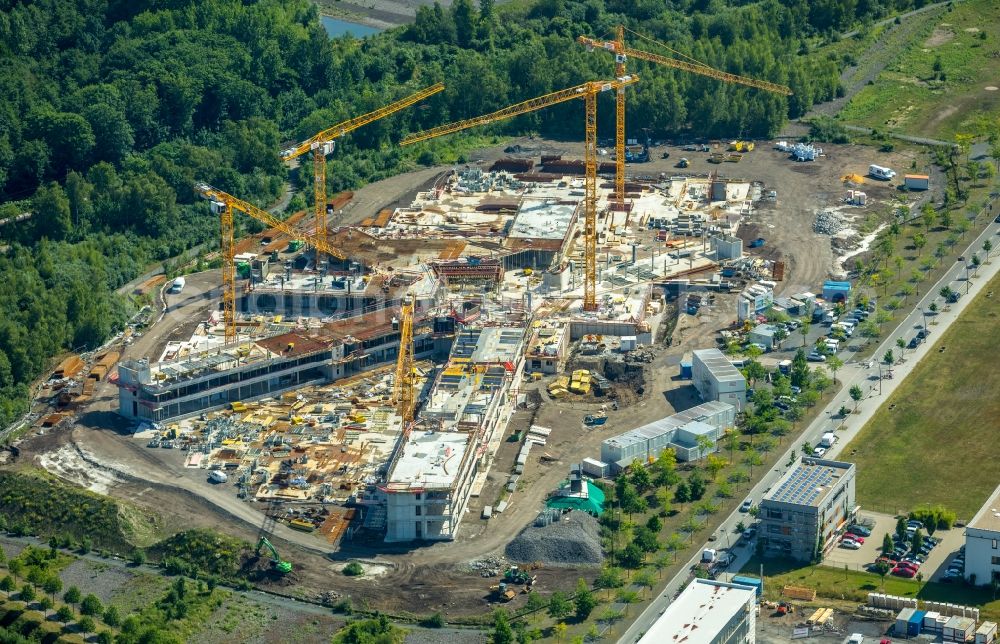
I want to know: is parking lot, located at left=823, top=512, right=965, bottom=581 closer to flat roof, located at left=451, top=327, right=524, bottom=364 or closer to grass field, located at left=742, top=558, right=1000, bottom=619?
grass field, located at left=742, top=558, right=1000, bottom=619

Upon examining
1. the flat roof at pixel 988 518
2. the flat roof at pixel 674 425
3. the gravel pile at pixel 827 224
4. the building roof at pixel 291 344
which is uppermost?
the flat roof at pixel 988 518

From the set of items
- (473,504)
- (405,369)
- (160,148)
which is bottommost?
(473,504)

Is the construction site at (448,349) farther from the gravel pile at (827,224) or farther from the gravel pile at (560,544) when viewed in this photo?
the gravel pile at (827,224)

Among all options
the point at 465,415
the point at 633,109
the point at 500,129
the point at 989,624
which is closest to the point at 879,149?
the point at 633,109

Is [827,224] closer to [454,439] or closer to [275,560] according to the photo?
[454,439]

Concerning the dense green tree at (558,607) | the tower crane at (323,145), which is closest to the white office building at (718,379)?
the dense green tree at (558,607)

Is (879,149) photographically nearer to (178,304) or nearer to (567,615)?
(178,304)

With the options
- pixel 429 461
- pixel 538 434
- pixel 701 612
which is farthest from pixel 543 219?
pixel 701 612
